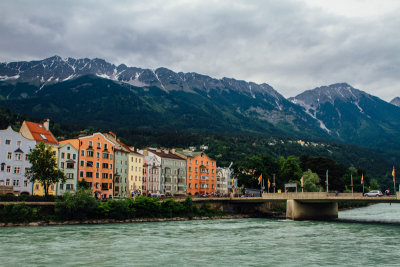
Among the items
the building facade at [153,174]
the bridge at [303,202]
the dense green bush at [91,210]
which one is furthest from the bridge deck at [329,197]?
the building facade at [153,174]

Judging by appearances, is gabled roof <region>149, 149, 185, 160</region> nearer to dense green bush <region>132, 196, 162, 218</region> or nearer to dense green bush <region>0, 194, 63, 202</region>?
dense green bush <region>132, 196, 162, 218</region>

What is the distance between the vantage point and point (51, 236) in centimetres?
6012

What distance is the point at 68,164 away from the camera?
111125 mm

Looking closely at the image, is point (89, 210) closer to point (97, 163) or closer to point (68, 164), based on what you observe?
point (68, 164)

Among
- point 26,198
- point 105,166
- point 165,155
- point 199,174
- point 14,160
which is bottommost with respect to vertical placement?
point 26,198

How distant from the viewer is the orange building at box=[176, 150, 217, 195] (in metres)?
163

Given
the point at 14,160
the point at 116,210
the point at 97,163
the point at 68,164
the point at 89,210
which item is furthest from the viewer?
the point at 97,163

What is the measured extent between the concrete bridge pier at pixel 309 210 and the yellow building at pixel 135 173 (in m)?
48.5

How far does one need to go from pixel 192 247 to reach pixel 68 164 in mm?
66042

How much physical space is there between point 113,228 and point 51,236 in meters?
14.1

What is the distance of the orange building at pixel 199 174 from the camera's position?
163 meters

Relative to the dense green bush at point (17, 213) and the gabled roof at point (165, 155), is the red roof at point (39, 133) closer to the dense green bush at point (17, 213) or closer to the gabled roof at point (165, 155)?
the dense green bush at point (17, 213)

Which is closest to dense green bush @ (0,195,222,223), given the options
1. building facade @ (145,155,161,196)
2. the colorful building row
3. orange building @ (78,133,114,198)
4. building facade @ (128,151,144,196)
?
the colorful building row

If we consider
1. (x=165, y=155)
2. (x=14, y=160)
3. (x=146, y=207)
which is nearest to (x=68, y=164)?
(x=14, y=160)
